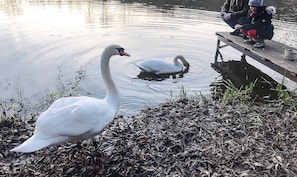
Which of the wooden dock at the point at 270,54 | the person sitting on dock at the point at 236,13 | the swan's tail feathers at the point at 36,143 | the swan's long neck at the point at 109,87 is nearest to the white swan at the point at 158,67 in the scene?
the wooden dock at the point at 270,54

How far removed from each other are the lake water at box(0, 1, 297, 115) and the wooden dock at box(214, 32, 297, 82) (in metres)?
0.55

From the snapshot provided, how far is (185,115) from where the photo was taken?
4.45 m

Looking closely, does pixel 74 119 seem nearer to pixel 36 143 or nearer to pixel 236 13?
pixel 36 143

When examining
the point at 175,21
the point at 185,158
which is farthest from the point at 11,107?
the point at 175,21

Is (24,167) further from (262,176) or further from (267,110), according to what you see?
(267,110)

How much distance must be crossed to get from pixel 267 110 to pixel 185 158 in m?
1.80

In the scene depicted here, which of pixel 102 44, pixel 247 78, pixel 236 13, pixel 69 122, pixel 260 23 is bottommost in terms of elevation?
pixel 247 78

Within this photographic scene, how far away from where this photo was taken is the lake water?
6.33m

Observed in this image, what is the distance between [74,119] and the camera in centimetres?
314

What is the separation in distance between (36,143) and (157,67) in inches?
175

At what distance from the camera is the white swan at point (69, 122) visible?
9.85 ft

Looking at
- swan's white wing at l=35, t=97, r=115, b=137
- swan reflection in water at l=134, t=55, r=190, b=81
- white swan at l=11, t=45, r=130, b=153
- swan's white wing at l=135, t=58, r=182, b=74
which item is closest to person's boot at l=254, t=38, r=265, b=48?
swan reflection in water at l=134, t=55, r=190, b=81

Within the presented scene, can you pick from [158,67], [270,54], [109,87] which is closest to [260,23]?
[270,54]

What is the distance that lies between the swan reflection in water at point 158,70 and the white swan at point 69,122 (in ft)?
11.8
